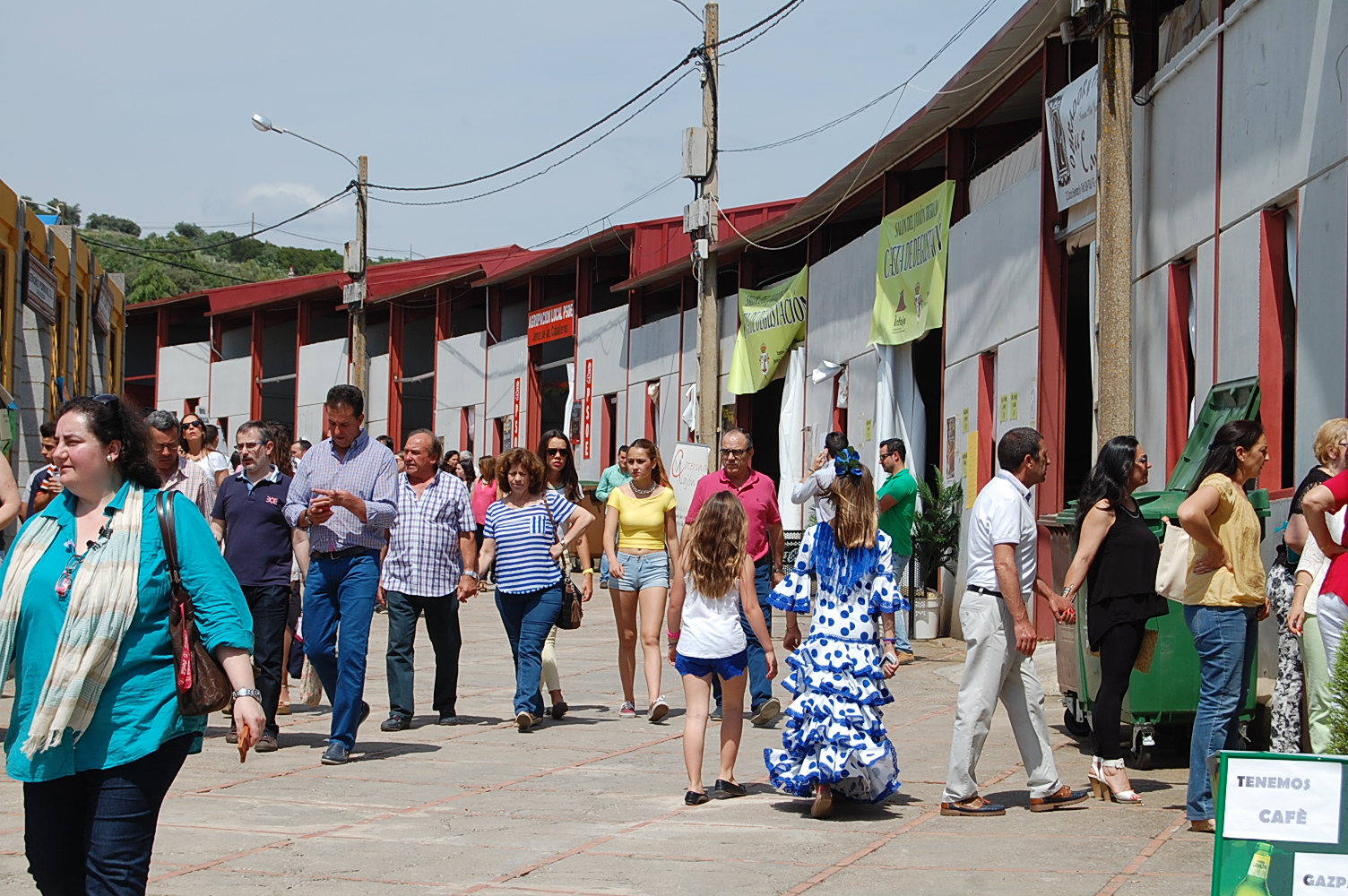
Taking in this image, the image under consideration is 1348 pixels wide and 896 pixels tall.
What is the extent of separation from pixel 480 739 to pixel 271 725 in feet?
4.26

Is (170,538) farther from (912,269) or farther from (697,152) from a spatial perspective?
(697,152)

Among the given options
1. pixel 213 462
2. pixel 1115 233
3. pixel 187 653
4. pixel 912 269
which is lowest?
pixel 187 653

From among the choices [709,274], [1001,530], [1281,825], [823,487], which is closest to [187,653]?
[1281,825]

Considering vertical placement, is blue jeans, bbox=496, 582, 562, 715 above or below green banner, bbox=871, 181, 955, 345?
below

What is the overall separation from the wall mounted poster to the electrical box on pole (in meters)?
17.7

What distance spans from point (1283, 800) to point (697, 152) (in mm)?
17843

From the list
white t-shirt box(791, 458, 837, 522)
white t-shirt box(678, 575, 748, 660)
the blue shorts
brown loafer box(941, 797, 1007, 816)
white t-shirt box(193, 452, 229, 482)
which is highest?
white t-shirt box(193, 452, 229, 482)

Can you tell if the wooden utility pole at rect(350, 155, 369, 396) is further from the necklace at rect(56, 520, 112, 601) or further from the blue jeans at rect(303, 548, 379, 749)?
the necklace at rect(56, 520, 112, 601)

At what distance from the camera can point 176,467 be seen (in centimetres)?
921

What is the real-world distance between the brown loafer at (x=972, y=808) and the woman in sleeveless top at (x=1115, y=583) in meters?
0.62

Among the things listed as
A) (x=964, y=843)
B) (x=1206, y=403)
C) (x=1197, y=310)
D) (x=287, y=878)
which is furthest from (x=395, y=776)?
(x=1197, y=310)

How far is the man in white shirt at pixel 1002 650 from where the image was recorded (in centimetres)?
A: 722

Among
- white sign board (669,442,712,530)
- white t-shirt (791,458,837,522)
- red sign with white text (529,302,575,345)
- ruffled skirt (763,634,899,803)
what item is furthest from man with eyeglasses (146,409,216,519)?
red sign with white text (529,302,575,345)

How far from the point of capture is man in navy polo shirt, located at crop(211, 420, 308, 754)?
29.7ft
